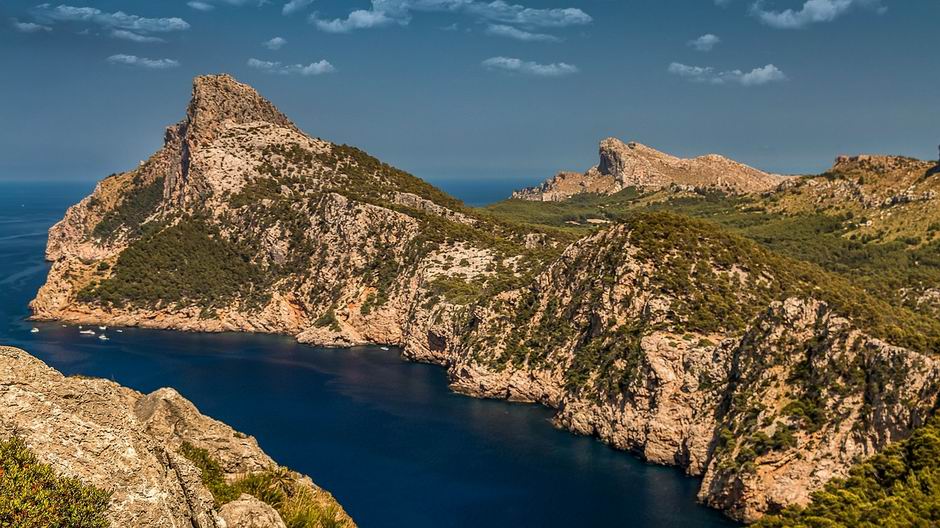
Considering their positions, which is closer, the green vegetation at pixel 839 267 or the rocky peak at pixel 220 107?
the green vegetation at pixel 839 267

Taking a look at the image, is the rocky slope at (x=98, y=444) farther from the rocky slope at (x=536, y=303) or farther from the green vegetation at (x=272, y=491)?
the rocky slope at (x=536, y=303)

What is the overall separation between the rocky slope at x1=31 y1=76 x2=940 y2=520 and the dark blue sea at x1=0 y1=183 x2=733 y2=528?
14.9ft

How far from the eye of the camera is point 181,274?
145 meters

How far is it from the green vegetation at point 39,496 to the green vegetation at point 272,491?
11.3 meters

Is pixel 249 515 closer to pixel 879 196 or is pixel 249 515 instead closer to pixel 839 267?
pixel 839 267

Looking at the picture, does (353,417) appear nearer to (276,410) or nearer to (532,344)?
(276,410)

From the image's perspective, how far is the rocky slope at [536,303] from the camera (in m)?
60.8

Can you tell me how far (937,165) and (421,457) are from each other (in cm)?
14389

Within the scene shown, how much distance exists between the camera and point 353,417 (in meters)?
88.8

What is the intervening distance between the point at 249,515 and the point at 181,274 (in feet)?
439

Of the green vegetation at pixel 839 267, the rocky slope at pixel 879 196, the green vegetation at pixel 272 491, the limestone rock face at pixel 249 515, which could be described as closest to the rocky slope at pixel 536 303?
the green vegetation at pixel 839 267

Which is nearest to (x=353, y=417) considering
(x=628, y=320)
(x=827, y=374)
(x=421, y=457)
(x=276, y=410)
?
(x=276, y=410)

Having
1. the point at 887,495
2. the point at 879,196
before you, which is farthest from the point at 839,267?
the point at 887,495

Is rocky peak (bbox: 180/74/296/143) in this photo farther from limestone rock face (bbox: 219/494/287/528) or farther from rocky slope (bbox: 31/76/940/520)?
limestone rock face (bbox: 219/494/287/528)
